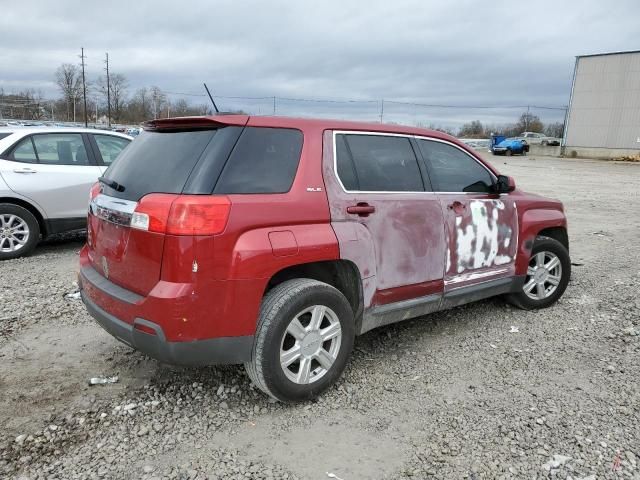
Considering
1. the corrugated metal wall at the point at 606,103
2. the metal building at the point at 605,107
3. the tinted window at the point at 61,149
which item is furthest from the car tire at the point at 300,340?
the corrugated metal wall at the point at 606,103

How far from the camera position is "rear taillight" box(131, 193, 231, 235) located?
262 centimetres

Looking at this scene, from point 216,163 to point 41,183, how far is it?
15.7 feet

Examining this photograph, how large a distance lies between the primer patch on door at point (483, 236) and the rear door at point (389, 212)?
10.4 inches

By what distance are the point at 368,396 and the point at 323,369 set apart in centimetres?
36

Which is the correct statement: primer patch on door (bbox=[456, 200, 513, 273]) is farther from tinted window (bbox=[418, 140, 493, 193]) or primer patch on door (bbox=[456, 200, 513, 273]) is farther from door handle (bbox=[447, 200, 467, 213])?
tinted window (bbox=[418, 140, 493, 193])

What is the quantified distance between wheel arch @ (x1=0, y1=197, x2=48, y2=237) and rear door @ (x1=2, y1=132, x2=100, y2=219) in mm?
99

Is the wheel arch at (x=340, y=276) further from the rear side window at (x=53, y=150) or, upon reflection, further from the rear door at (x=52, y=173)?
the rear side window at (x=53, y=150)

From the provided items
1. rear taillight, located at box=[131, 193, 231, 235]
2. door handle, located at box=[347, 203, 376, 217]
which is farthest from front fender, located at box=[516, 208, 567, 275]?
rear taillight, located at box=[131, 193, 231, 235]

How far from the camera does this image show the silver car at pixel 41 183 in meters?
6.35

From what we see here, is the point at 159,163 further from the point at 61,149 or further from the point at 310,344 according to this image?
the point at 61,149

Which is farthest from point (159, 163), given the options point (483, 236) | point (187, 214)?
Answer: point (483, 236)

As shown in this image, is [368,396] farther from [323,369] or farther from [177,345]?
[177,345]

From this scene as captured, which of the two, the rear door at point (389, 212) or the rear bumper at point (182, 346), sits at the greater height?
the rear door at point (389, 212)

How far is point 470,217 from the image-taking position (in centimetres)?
402
